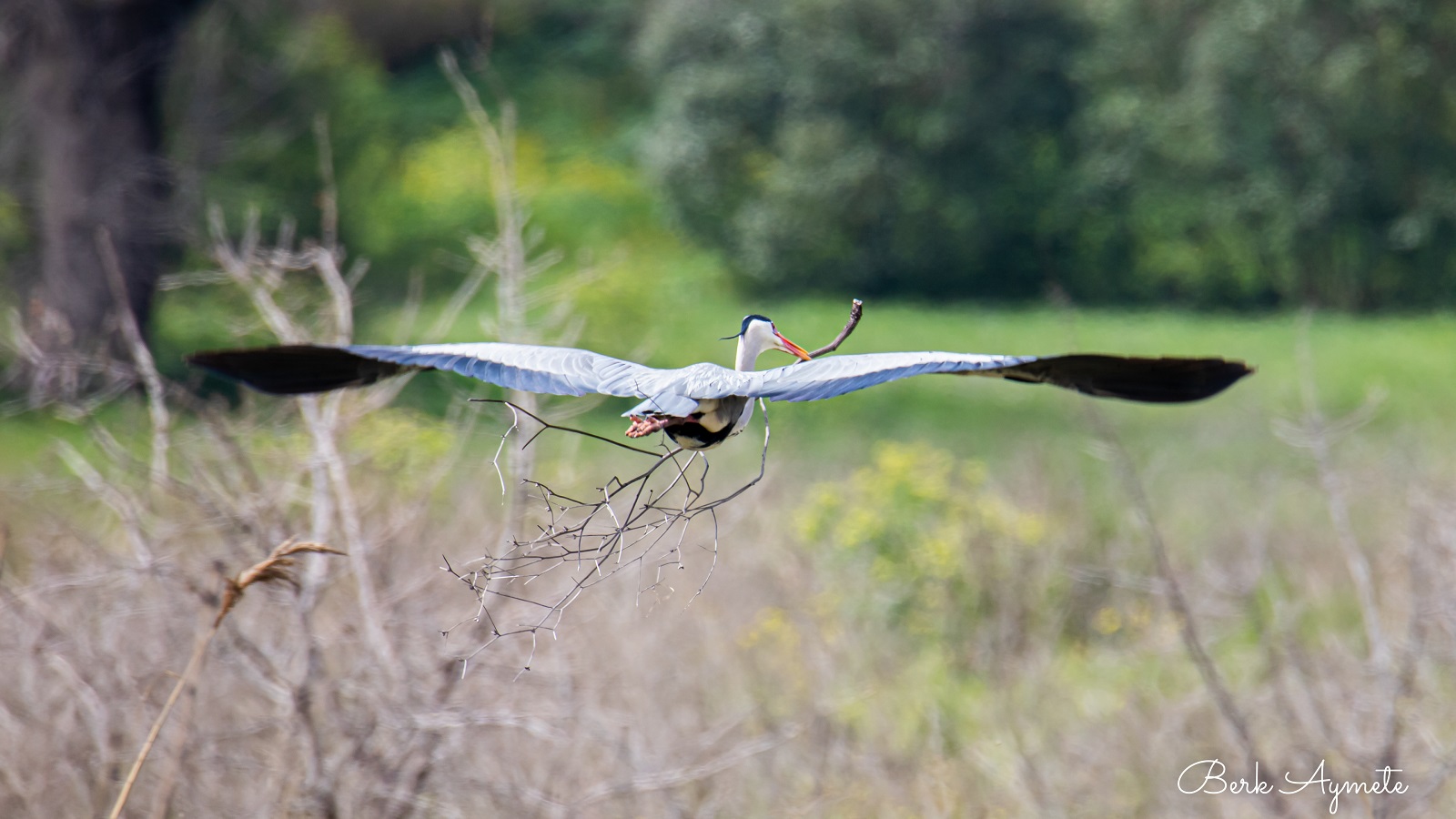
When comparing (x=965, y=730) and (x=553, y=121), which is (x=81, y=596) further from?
(x=553, y=121)

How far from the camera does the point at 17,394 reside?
19891 mm

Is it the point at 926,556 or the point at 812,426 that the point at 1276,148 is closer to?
the point at 812,426

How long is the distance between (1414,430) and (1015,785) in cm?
929

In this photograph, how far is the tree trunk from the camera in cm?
1939

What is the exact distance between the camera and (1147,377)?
136 inches

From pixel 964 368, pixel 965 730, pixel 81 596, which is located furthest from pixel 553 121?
pixel 964 368

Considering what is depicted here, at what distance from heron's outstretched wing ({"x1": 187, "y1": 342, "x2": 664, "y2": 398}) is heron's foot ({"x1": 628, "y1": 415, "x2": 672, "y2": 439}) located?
0.06 m

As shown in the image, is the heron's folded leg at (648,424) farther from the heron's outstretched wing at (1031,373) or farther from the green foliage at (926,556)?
the green foliage at (926,556)

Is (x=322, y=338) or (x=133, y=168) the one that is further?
(x=133, y=168)

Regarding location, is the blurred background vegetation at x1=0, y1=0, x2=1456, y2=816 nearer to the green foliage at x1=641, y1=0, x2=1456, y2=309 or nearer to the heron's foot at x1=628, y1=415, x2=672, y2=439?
the green foliage at x1=641, y1=0, x2=1456, y2=309

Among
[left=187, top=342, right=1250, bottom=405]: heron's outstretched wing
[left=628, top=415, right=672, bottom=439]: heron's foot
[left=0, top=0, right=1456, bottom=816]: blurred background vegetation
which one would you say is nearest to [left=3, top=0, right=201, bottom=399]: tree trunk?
[left=0, top=0, right=1456, bottom=816]: blurred background vegetation

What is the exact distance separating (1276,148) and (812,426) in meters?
10.4

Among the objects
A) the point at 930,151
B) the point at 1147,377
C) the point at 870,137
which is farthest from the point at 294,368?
the point at 930,151
